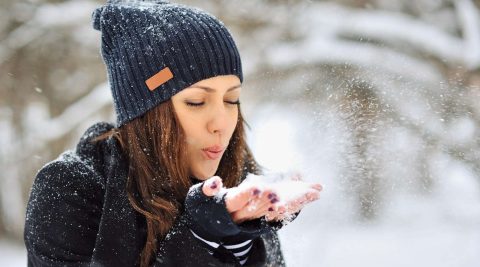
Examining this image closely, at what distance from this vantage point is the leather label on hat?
1287 mm

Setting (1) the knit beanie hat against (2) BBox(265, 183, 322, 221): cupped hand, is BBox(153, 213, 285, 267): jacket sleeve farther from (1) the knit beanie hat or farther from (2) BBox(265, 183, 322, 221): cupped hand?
(1) the knit beanie hat

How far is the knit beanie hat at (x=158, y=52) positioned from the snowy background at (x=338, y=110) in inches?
14.7

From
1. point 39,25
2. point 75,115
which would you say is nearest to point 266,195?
point 75,115

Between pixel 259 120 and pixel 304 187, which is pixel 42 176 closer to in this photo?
pixel 304 187

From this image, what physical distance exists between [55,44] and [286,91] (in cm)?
270

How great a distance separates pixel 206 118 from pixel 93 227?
37 centimetres

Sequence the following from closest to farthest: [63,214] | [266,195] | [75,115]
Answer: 1. [266,195]
2. [63,214]
3. [75,115]

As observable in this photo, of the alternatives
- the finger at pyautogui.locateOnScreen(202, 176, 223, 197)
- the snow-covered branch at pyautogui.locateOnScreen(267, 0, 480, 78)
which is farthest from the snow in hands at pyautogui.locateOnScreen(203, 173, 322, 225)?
the snow-covered branch at pyautogui.locateOnScreen(267, 0, 480, 78)

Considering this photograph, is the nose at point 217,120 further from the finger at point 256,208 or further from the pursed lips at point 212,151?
the finger at point 256,208

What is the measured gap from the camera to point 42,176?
127cm

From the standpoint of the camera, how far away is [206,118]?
1.24m

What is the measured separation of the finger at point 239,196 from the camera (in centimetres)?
91

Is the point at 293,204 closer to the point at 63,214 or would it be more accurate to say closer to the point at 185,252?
the point at 185,252

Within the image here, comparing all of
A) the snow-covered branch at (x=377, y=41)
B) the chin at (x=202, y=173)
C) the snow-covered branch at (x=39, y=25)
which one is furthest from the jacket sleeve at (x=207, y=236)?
the snow-covered branch at (x=39, y=25)
